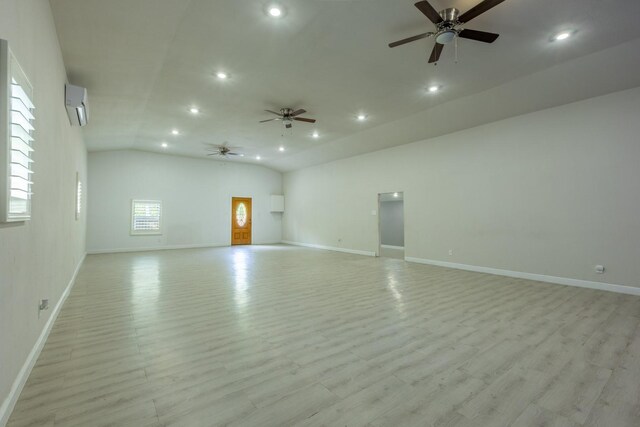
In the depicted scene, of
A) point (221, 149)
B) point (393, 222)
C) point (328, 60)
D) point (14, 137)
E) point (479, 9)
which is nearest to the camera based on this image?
point (14, 137)

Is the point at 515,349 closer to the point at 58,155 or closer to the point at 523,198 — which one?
the point at 523,198

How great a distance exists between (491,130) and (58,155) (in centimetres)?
752

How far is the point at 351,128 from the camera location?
7.44 meters

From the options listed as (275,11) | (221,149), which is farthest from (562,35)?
(221,149)

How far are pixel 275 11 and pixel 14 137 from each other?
2669 mm

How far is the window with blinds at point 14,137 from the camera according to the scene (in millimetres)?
1552

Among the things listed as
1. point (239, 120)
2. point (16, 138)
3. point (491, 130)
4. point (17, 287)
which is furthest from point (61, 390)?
point (491, 130)

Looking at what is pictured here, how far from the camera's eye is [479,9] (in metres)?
2.79

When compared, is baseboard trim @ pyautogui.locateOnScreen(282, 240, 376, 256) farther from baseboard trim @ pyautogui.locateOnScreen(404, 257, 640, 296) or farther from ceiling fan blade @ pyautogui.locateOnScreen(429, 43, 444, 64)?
ceiling fan blade @ pyautogui.locateOnScreen(429, 43, 444, 64)

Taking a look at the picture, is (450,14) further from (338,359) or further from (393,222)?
(393,222)

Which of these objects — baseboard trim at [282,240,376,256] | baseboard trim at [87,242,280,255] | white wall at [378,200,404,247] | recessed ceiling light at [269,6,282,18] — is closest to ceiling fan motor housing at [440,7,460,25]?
recessed ceiling light at [269,6,282,18]

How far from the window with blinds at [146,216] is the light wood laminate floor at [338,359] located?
5763mm

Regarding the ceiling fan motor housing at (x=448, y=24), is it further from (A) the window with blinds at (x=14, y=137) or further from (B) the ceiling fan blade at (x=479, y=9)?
(A) the window with blinds at (x=14, y=137)

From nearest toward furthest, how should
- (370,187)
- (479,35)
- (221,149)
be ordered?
(479,35) < (370,187) < (221,149)
